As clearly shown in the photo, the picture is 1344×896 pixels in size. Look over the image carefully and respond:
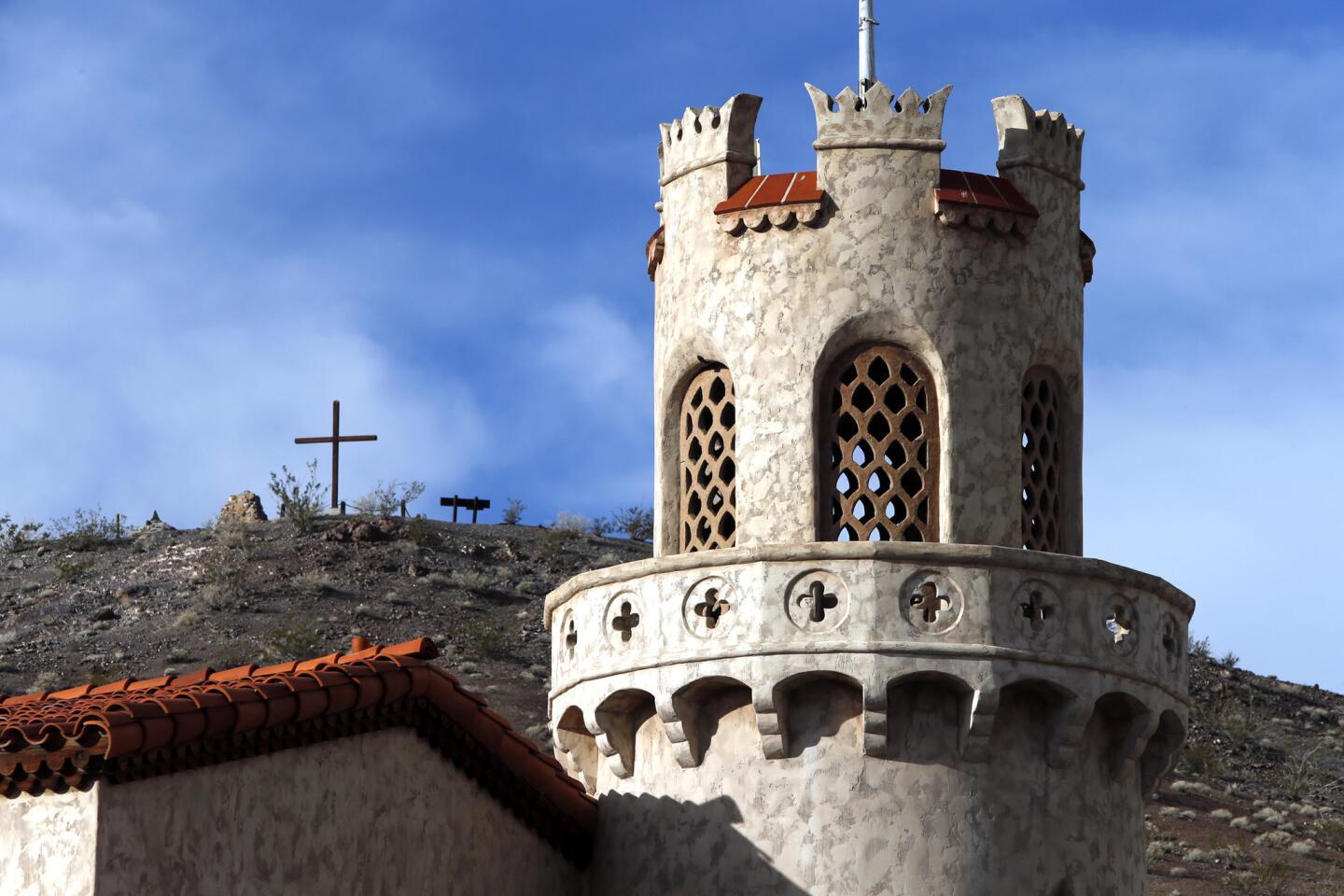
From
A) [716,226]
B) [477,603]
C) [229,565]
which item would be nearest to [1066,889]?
[716,226]

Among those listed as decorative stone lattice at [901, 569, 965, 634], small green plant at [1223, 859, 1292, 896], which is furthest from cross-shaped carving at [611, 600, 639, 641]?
small green plant at [1223, 859, 1292, 896]

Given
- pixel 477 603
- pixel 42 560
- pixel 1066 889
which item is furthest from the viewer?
pixel 42 560

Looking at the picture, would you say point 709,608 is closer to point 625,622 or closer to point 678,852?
point 625,622

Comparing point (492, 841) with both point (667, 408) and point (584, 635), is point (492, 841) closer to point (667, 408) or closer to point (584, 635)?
point (584, 635)

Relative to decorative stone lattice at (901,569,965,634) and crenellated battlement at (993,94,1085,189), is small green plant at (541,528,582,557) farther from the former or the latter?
decorative stone lattice at (901,569,965,634)

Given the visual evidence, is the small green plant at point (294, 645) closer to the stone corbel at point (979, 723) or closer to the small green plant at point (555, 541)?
the small green plant at point (555, 541)

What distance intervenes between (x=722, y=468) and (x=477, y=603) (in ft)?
110

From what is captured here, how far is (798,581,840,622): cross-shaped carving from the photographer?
15.4 m

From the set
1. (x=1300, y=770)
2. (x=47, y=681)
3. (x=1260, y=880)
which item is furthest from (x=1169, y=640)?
(x=47, y=681)

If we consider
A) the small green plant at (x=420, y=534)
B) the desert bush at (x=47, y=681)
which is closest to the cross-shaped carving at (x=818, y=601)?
the desert bush at (x=47, y=681)

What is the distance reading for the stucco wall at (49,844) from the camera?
12.1 meters

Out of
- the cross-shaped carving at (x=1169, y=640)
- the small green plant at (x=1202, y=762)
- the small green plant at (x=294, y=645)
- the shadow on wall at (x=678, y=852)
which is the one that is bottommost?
the shadow on wall at (x=678, y=852)

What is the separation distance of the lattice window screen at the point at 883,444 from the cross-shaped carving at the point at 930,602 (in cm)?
Result: 103

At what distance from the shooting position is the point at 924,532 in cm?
1653
